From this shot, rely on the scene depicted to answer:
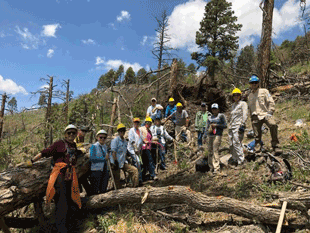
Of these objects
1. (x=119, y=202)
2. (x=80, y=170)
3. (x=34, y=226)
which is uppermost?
(x=80, y=170)

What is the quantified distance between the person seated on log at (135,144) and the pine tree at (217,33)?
1735 centimetres

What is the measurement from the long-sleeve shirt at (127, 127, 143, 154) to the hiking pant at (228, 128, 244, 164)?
2.63 metres

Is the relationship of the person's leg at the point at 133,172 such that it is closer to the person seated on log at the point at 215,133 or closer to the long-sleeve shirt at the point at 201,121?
the person seated on log at the point at 215,133

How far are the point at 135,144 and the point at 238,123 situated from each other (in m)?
2.98

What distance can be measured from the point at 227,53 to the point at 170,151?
1794cm

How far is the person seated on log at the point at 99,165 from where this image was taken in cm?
536

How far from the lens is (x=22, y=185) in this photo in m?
4.38

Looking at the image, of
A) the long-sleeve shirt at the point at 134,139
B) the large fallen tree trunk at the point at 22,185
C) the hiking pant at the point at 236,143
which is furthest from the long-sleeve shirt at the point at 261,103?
the large fallen tree trunk at the point at 22,185

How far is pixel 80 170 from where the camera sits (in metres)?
5.46

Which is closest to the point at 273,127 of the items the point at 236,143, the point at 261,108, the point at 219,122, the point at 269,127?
the point at 269,127

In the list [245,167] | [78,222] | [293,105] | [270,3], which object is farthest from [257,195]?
[293,105]

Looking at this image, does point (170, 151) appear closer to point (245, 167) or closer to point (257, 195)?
point (245, 167)

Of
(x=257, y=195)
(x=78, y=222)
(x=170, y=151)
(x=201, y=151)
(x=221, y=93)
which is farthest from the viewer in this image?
(x=221, y=93)

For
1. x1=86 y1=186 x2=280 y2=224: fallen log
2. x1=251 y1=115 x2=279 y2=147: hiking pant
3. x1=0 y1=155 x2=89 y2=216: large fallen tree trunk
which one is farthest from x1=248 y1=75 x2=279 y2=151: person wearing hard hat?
x1=0 y1=155 x2=89 y2=216: large fallen tree trunk
